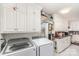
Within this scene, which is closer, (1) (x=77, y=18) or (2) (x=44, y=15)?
(1) (x=77, y=18)

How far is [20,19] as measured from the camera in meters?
1.48

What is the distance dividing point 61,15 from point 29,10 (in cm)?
73

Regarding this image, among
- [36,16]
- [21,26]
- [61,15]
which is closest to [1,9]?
[21,26]

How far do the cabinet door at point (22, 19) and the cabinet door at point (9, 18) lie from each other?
105 millimetres

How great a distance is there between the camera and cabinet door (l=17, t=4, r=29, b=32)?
4.76ft

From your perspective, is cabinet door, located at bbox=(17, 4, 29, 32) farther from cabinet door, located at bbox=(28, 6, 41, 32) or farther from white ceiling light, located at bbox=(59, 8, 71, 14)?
white ceiling light, located at bbox=(59, 8, 71, 14)

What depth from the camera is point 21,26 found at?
4.93 ft

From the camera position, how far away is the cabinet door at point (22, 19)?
1.45m

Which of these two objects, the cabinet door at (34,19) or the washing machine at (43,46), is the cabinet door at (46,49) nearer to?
the washing machine at (43,46)

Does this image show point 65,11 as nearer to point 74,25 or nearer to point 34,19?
point 74,25

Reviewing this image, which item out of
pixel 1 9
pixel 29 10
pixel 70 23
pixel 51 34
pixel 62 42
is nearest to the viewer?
pixel 1 9

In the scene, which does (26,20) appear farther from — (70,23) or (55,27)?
(70,23)

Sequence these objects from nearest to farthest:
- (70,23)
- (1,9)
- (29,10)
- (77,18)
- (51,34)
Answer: (1,9) → (77,18) → (70,23) → (29,10) → (51,34)

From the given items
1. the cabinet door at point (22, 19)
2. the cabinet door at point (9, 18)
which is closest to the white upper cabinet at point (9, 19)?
the cabinet door at point (9, 18)
